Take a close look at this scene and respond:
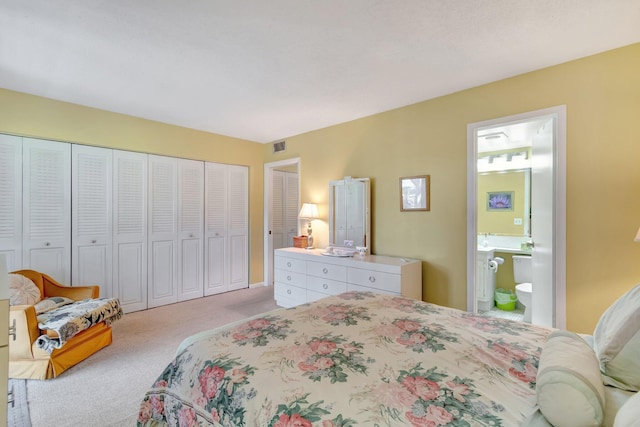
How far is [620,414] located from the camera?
690mm

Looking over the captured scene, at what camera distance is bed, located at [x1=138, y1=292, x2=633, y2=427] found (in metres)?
0.89

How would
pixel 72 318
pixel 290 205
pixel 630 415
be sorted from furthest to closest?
pixel 290 205
pixel 72 318
pixel 630 415

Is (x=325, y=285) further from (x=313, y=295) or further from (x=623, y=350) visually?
(x=623, y=350)

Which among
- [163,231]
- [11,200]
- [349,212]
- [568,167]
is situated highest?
[568,167]

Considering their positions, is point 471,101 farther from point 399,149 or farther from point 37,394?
point 37,394

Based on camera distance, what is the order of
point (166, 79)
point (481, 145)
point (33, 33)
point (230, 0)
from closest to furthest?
point (230, 0), point (33, 33), point (166, 79), point (481, 145)

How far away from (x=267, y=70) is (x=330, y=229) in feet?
7.19

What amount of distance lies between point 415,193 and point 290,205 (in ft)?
9.31

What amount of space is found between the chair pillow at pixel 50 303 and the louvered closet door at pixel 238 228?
6.97 ft

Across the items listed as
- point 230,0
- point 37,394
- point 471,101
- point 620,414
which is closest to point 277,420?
point 620,414

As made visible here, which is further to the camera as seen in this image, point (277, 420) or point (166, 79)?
point (166, 79)

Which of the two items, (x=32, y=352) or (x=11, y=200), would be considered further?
(x=11, y=200)

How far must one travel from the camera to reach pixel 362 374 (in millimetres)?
1098

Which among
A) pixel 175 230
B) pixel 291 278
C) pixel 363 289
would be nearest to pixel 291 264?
pixel 291 278
